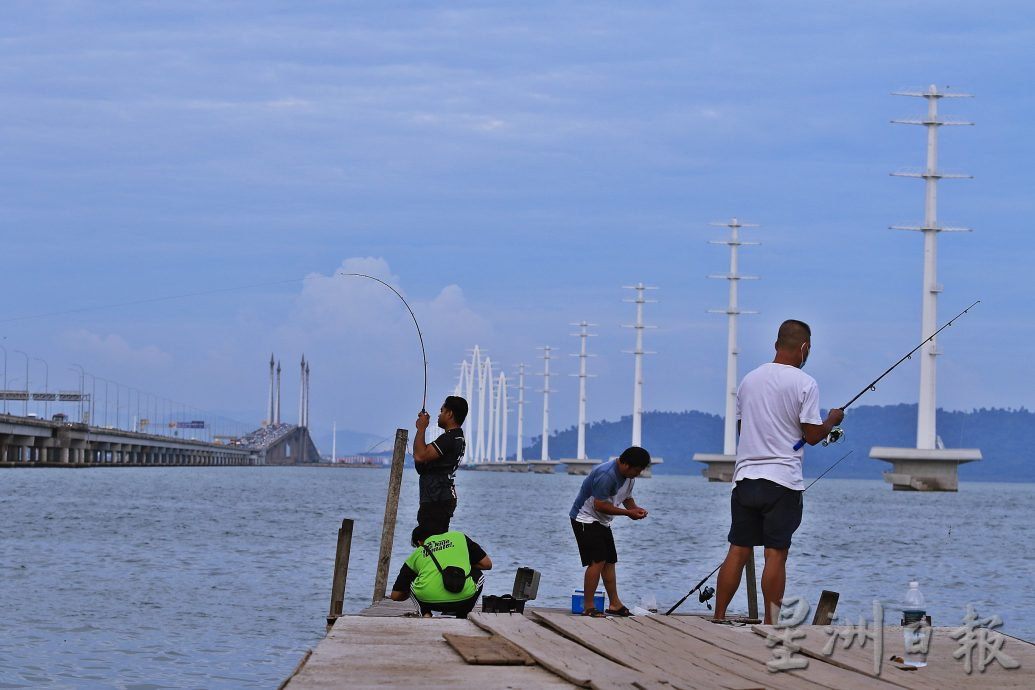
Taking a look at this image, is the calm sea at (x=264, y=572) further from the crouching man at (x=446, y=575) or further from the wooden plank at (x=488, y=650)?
the wooden plank at (x=488, y=650)

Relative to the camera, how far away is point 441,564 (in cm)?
1287

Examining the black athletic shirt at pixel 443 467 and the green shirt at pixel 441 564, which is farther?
the black athletic shirt at pixel 443 467

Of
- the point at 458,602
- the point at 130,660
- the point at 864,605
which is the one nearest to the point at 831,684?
the point at 458,602

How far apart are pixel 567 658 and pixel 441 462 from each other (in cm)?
478

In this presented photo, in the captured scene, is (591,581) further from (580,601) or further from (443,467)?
(443,467)

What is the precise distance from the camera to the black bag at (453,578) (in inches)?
504

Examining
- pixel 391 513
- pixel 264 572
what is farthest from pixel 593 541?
pixel 264 572

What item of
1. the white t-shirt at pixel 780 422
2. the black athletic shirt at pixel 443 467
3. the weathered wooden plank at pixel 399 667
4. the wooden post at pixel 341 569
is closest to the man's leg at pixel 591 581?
the black athletic shirt at pixel 443 467

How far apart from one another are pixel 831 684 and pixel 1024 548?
49399 mm

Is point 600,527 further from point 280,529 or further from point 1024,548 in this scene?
point 1024,548

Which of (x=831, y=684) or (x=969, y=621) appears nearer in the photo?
(x=831, y=684)

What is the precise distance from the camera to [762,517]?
36.9 feet

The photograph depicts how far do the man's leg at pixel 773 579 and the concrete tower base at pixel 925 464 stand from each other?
90072 millimetres

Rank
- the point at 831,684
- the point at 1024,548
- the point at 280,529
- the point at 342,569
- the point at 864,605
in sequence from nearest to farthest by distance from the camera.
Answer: the point at 831,684, the point at 342,569, the point at 864,605, the point at 280,529, the point at 1024,548
